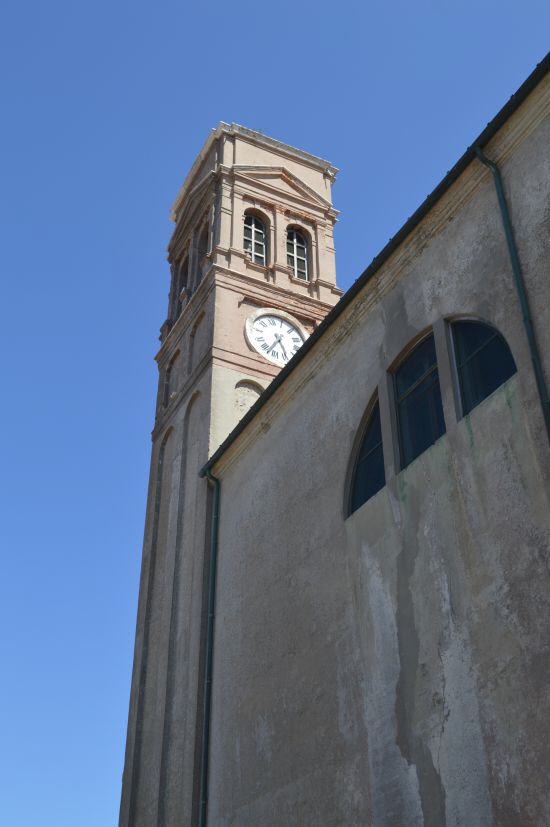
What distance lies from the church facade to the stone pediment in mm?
10542

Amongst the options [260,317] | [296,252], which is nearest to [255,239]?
[296,252]

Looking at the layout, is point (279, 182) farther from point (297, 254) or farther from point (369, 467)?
point (369, 467)

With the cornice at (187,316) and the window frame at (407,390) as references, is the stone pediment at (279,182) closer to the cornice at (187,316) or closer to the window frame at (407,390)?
the cornice at (187,316)

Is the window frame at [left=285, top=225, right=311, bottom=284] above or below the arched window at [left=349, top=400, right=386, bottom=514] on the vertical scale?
above

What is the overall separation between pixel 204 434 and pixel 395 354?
29.0ft

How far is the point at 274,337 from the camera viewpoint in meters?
23.5

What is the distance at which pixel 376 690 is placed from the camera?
10.8 m

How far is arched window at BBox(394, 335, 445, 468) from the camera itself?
11.4 metres

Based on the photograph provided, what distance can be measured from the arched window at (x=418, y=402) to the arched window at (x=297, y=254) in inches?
543

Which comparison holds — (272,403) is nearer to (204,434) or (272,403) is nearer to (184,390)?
(204,434)

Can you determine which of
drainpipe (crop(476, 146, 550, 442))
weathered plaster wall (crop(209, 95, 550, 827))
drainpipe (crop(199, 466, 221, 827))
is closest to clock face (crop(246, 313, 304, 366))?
drainpipe (crop(199, 466, 221, 827))

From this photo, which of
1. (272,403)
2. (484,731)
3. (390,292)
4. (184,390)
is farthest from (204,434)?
(484,731)

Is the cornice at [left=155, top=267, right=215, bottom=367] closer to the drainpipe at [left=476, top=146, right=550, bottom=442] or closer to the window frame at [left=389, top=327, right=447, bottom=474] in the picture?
the window frame at [left=389, top=327, right=447, bottom=474]

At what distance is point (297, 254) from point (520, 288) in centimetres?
1707
